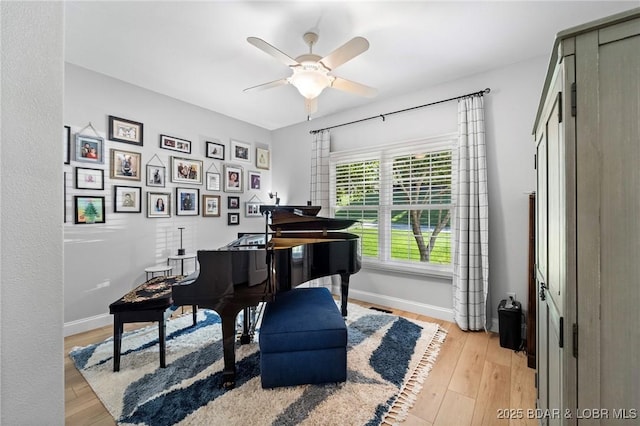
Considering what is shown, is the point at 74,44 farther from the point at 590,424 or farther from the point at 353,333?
the point at 590,424

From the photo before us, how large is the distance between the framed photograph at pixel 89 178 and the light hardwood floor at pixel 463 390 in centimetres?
153

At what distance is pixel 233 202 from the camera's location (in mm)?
4031

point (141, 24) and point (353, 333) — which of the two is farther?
point (353, 333)

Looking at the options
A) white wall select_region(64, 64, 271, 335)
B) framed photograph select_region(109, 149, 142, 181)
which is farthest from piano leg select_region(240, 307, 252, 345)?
framed photograph select_region(109, 149, 142, 181)

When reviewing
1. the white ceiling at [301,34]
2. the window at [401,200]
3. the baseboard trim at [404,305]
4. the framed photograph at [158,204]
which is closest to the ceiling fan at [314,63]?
the white ceiling at [301,34]

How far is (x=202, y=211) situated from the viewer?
364 centimetres

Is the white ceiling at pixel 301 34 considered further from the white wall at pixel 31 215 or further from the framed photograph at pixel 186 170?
the white wall at pixel 31 215

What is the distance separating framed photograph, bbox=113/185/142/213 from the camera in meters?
2.86

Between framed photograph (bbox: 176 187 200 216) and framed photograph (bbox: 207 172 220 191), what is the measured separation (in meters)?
0.20

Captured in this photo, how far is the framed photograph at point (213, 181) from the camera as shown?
3717 mm

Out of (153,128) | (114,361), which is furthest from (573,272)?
(153,128)

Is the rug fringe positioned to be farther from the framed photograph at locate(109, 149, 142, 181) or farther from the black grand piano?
the framed photograph at locate(109, 149, 142, 181)

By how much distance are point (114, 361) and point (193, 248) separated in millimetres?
1723

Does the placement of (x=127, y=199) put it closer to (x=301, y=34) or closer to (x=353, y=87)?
(x=301, y=34)
